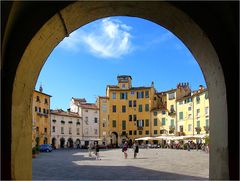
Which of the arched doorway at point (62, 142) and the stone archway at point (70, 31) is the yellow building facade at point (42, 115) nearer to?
the arched doorway at point (62, 142)

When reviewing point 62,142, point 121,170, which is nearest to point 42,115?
point 62,142

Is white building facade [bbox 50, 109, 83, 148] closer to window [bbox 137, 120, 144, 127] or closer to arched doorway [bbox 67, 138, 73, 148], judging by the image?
arched doorway [bbox 67, 138, 73, 148]

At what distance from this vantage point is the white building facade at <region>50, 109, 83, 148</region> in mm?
81312

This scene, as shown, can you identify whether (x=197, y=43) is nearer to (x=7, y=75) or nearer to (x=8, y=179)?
(x=7, y=75)

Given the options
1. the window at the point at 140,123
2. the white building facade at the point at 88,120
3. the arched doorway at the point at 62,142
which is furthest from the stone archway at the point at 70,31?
the white building facade at the point at 88,120

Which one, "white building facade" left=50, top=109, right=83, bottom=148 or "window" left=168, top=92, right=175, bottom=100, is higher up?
"window" left=168, top=92, right=175, bottom=100

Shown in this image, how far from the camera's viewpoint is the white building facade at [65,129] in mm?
81312

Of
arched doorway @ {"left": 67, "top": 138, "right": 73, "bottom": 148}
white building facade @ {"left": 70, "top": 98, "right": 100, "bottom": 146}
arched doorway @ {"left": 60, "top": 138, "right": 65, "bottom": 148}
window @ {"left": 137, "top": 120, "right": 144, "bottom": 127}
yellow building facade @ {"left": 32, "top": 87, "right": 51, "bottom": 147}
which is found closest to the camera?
yellow building facade @ {"left": 32, "top": 87, "right": 51, "bottom": 147}

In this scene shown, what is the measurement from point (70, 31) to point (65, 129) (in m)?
78.6

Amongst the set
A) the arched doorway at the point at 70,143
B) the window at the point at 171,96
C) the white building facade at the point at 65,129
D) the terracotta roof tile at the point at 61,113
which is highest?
the window at the point at 171,96

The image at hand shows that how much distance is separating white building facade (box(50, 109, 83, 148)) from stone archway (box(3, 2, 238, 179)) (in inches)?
2955

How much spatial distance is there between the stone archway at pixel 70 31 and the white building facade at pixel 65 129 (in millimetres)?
75048

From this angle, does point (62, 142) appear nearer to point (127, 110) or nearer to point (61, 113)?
point (61, 113)

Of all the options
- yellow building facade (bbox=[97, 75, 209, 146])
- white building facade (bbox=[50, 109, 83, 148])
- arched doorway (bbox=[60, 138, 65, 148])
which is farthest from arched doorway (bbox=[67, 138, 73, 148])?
yellow building facade (bbox=[97, 75, 209, 146])
